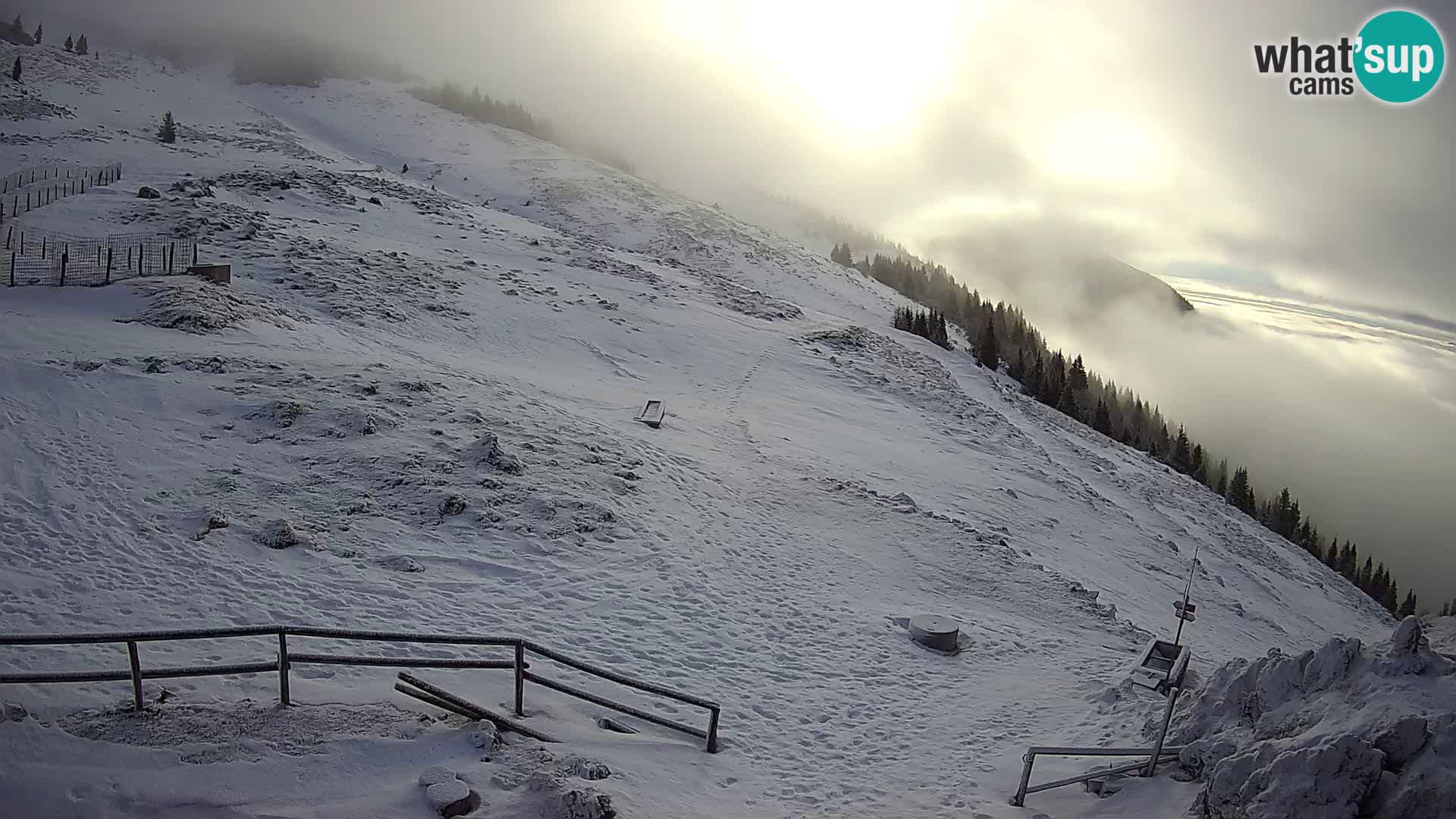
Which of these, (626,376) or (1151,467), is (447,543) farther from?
(1151,467)

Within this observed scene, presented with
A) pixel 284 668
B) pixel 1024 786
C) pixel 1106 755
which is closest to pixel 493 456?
pixel 284 668

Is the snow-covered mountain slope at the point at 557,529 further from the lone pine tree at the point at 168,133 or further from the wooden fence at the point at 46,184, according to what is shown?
the lone pine tree at the point at 168,133

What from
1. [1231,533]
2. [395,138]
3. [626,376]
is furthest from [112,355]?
[395,138]

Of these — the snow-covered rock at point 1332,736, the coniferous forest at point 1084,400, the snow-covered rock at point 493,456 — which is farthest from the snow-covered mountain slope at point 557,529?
the coniferous forest at point 1084,400

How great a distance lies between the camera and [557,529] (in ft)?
56.6

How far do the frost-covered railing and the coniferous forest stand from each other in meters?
58.6

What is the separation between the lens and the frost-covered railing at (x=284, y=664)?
7633mm

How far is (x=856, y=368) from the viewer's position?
140 ft

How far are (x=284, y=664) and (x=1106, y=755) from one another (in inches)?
394

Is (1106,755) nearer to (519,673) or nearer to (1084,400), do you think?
(519,673)

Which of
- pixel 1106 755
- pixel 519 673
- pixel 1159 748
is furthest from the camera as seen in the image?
pixel 1159 748

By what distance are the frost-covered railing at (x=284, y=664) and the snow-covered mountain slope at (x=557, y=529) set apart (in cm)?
46

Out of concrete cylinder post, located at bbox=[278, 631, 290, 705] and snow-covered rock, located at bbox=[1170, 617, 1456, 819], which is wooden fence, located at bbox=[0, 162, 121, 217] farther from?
snow-covered rock, located at bbox=[1170, 617, 1456, 819]

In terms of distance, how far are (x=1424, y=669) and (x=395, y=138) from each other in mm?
116791
